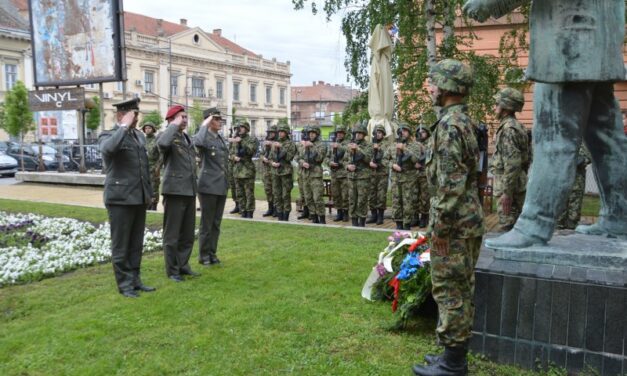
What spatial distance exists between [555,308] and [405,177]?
21.3 ft

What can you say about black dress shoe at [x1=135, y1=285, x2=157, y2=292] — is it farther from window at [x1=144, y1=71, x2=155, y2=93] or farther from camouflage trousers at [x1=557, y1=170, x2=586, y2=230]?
window at [x1=144, y1=71, x2=155, y2=93]

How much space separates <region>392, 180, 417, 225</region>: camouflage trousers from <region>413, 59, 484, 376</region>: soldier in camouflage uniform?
636 centimetres

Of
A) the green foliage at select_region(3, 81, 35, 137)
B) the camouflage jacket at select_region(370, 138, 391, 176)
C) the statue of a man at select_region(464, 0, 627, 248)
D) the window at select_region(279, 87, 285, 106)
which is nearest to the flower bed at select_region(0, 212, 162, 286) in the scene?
the camouflage jacket at select_region(370, 138, 391, 176)

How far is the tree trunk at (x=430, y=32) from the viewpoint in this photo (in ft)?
39.4

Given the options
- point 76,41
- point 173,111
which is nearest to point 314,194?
point 173,111

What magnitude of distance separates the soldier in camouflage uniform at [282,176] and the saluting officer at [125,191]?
5.46 metres

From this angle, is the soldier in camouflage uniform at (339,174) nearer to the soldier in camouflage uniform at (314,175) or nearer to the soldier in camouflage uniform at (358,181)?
the soldier in camouflage uniform at (314,175)

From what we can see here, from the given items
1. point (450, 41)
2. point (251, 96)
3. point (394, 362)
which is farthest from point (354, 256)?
point (251, 96)

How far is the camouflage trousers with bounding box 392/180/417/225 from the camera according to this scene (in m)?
10.0

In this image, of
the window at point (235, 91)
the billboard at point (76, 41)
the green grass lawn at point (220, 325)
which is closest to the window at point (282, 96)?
the window at point (235, 91)

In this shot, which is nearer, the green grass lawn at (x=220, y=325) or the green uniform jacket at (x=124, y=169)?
the green grass lawn at (x=220, y=325)

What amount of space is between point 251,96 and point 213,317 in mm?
64882

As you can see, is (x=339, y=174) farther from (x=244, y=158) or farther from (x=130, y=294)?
(x=130, y=294)

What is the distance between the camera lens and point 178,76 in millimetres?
58531
